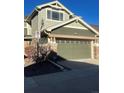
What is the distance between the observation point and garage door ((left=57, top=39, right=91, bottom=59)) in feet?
48.2

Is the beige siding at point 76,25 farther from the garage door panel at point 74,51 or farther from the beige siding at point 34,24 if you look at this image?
the beige siding at point 34,24

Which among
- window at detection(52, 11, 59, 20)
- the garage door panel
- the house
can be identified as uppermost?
window at detection(52, 11, 59, 20)

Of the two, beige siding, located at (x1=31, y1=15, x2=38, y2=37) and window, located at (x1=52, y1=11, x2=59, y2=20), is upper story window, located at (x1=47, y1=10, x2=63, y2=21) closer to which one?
window, located at (x1=52, y1=11, x2=59, y2=20)

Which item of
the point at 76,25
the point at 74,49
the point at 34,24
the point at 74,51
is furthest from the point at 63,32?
the point at 34,24

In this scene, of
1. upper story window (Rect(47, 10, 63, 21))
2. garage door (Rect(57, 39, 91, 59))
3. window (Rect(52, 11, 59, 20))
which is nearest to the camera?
garage door (Rect(57, 39, 91, 59))

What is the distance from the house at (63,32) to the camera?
47.6 ft

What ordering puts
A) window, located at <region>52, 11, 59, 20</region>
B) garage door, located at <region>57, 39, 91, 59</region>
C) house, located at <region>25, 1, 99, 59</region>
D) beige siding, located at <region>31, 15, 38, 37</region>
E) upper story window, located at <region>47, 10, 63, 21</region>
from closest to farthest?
house, located at <region>25, 1, 99, 59</region> < garage door, located at <region>57, 39, 91, 59</region> < upper story window, located at <region>47, 10, 63, 21</region> < window, located at <region>52, 11, 59, 20</region> < beige siding, located at <region>31, 15, 38, 37</region>

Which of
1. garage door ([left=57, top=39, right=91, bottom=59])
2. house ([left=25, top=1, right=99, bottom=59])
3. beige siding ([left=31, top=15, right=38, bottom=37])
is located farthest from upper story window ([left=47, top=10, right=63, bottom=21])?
garage door ([left=57, top=39, right=91, bottom=59])

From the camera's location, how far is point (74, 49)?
51.2 ft

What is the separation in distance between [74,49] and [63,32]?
77.4 inches

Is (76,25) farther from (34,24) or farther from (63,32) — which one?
(34,24)

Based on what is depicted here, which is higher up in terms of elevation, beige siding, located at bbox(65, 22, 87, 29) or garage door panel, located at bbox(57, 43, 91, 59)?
beige siding, located at bbox(65, 22, 87, 29)

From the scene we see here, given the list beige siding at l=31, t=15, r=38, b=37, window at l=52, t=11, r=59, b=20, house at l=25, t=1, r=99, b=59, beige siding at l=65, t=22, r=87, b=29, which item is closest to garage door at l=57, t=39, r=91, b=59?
house at l=25, t=1, r=99, b=59

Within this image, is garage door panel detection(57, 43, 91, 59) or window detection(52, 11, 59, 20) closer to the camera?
garage door panel detection(57, 43, 91, 59)
